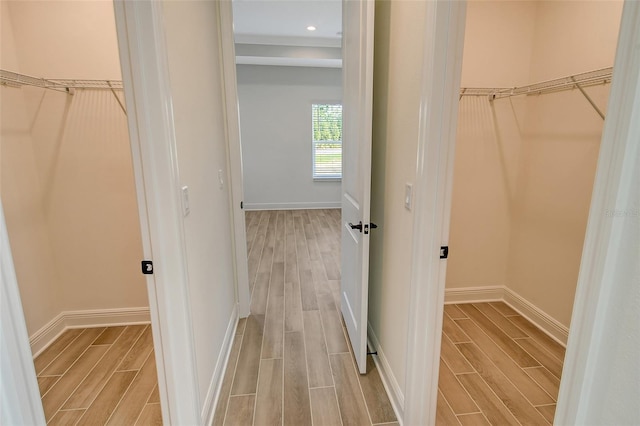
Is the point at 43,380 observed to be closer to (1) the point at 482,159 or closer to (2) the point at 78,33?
(2) the point at 78,33

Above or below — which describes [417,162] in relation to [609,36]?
below

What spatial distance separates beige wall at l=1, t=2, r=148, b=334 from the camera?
2.01m

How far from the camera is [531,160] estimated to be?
248cm

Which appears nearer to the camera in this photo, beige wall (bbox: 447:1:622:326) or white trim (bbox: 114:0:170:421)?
white trim (bbox: 114:0:170:421)

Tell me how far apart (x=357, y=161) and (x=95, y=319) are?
7.51 feet

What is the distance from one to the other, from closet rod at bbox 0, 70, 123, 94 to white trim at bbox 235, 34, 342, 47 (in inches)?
142

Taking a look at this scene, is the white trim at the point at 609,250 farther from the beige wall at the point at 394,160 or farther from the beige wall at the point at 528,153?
the beige wall at the point at 528,153

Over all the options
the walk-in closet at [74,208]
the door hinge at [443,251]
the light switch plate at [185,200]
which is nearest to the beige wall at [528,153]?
the door hinge at [443,251]

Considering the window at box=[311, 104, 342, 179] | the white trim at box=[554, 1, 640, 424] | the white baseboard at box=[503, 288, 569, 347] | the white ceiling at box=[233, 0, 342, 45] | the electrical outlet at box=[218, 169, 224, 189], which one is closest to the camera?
the white trim at box=[554, 1, 640, 424]

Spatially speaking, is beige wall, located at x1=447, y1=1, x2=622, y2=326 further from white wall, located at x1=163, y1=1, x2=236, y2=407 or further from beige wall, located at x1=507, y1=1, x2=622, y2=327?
white wall, located at x1=163, y1=1, x2=236, y2=407

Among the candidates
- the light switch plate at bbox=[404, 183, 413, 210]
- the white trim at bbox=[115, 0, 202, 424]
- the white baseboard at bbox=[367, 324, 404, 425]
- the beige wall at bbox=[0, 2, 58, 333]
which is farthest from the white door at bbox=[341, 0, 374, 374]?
the beige wall at bbox=[0, 2, 58, 333]

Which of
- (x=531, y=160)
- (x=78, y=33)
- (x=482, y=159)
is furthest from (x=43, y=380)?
(x=531, y=160)

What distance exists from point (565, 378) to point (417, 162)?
2.86ft

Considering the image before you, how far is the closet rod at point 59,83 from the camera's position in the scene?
6.13ft
